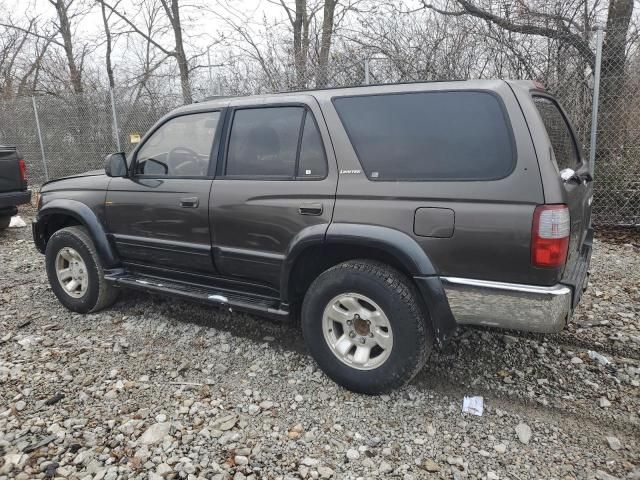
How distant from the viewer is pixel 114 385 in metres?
3.16

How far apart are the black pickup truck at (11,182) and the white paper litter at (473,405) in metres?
7.33

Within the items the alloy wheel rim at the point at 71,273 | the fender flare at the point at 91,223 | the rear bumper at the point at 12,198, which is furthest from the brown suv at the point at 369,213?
the rear bumper at the point at 12,198

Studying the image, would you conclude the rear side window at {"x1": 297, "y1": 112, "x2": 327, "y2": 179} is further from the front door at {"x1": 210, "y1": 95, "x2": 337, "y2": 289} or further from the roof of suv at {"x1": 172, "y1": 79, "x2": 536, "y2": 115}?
the roof of suv at {"x1": 172, "y1": 79, "x2": 536, "y2": 115}

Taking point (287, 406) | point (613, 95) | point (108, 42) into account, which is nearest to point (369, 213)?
point (287, 406)

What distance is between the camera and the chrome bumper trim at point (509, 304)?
2.43 m

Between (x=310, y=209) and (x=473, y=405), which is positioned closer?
(x=473, y=405)

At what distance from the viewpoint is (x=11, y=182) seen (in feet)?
24.7

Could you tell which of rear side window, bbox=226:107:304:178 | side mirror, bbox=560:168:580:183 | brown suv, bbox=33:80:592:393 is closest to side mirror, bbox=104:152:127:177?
brown suv, bbox=33:80:592:393

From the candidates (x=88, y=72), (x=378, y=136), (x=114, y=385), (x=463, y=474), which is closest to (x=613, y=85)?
(x=378, y=136)

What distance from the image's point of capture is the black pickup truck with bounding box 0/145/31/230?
7.40 meters

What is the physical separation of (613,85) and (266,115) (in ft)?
16.3

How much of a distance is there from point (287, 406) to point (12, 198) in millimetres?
6618

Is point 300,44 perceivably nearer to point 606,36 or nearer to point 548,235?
point 606,36

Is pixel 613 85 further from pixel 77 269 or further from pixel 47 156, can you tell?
pixel 47 156
